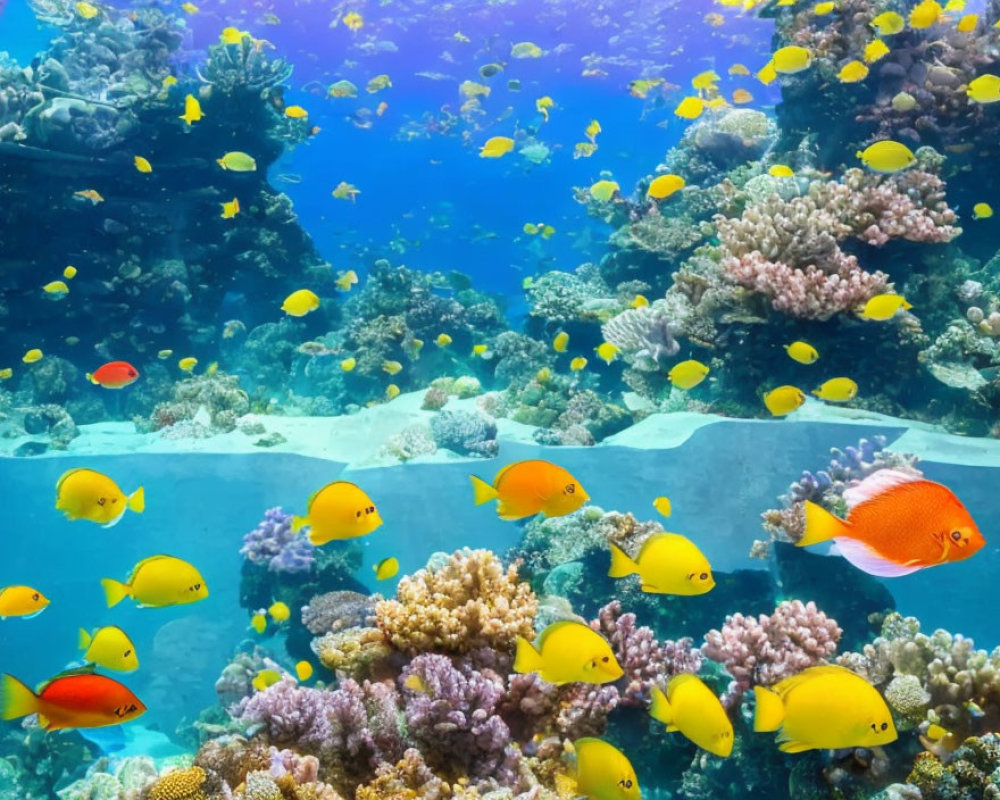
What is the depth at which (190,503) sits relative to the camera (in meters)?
9.62

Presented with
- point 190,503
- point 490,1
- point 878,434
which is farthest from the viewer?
point 490,1

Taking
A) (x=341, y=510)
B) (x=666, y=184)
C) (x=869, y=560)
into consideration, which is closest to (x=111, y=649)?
(x=341, y=510)

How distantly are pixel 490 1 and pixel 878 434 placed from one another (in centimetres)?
3312

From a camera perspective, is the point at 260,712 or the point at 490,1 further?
the point at 490,1

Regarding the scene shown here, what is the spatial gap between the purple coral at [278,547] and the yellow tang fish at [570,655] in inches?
225

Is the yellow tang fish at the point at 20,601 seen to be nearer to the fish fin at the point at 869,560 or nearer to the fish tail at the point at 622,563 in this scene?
the fish tail at the point at 622,563

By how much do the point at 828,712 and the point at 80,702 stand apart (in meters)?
3.01

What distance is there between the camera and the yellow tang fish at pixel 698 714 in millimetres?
2645

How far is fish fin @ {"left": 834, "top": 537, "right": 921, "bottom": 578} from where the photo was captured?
2172 mm

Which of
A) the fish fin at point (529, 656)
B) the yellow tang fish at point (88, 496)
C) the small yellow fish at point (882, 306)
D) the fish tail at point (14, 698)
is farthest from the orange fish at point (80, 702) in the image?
the small yellow fish at point (882, 306)

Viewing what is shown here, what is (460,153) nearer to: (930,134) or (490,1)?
(490,1)

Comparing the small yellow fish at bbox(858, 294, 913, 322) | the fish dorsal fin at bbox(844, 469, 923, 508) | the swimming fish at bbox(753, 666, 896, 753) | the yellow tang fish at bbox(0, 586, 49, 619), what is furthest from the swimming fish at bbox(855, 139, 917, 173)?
the yellow tang fish at bbox(0, 586, 49, 619)

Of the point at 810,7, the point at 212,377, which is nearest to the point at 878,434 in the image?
the point at 810,7

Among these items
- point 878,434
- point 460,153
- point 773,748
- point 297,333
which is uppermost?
point 460,153
